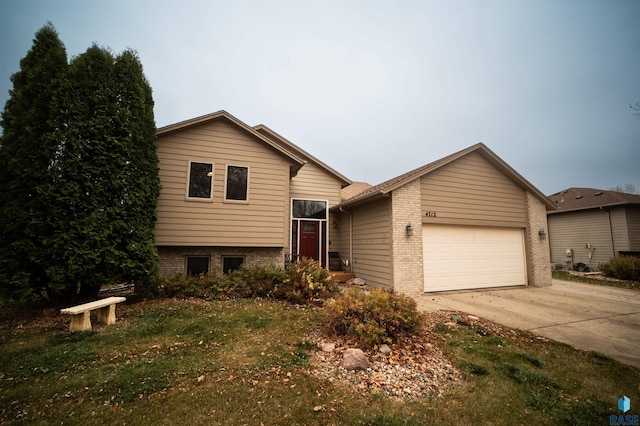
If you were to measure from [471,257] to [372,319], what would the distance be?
300 inches

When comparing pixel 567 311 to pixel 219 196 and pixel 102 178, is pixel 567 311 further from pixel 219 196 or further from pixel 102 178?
pixel 102 178

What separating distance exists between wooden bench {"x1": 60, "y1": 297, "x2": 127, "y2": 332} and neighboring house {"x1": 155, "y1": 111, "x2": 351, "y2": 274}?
9.33ft

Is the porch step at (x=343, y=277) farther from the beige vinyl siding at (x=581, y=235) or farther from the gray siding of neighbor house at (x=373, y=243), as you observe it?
the beige vinyl siding at (x=581, y=235)

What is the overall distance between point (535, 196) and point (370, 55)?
1873 centimetres

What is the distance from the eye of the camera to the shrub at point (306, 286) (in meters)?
6.77

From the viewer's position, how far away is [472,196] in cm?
1020

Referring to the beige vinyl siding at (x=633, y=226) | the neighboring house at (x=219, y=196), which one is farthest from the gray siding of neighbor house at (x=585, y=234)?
the neighboring house at (x=219, y=196)

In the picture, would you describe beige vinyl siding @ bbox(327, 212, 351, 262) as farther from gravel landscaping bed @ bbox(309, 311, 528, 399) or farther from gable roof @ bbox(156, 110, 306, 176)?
gravel landscaping bed @ bbox(309, 311, 528, 399)

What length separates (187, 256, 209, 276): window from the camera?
843 cm

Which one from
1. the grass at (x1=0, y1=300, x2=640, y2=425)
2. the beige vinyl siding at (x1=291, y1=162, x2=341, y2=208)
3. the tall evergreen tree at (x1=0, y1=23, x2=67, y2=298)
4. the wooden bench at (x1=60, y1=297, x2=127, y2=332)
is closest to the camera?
the grass at (x1=0, y1=300, x2=640, y2=425)

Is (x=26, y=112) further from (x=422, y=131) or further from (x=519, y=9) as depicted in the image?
(x=422, y=131)

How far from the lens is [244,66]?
2842 centimetres

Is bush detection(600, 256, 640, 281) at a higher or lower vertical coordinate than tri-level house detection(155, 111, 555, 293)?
lower

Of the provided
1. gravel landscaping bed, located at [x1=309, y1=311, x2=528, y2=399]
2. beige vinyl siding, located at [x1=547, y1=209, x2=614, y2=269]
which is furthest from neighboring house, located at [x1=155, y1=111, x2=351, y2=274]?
beige vinyl siding, located at [x1=547, y1=209, x2=614, y2=269]
